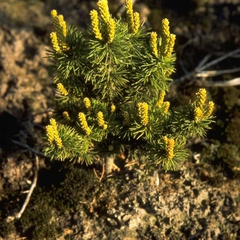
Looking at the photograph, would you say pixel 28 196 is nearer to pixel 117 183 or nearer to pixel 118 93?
pixel 117 183

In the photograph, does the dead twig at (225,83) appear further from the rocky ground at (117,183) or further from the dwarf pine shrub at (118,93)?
the dwarf pine shrub at (118,93)

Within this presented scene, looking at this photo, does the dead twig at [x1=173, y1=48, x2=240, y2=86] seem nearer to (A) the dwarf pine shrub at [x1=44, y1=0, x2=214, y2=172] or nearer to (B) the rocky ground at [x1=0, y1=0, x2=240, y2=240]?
(B) the rocky ground at [x1=0, y1=0, x2=240, y2=240]

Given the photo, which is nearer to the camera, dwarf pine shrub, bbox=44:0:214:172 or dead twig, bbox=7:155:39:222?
dwarf pine shrub, bbox=44:0:214:172

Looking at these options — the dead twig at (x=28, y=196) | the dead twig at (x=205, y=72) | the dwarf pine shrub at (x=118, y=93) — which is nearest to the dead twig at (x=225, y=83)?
the dead twig at (x=205, y=72)

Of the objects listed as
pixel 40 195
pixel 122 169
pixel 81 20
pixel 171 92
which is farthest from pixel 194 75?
pixel 40 195

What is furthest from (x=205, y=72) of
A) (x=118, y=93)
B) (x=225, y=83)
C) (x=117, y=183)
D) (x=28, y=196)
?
(x=28, y=196)

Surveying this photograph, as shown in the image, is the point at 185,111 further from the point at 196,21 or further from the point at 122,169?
the point at 196,21

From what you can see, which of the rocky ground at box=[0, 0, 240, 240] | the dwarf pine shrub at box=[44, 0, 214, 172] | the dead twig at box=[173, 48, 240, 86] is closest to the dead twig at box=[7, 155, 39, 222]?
the rocky ground at box=[0, 0, 240, 240]
